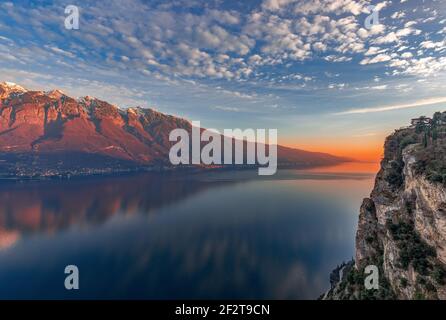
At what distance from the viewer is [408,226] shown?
25656mm

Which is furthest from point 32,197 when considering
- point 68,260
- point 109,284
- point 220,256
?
point 220,256

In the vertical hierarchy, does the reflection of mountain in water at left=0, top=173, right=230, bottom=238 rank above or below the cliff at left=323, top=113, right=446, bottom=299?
below

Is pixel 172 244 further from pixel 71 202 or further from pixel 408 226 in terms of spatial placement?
pixel 71 202

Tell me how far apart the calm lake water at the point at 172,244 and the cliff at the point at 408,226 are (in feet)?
64.1

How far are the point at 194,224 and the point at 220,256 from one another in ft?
92.4

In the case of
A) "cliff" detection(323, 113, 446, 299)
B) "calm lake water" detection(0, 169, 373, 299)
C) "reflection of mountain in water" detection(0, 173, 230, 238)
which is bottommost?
"calm lake water" detection(0, 169, 373, 299)

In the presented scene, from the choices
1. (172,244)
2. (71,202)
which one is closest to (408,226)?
(172,244)

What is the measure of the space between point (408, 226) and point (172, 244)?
58507 mm

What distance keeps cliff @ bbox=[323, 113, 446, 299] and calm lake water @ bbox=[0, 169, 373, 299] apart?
19.5 m

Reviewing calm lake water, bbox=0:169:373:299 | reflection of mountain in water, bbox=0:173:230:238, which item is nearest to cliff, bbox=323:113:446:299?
calm lake water, bbox=0:169:373:299

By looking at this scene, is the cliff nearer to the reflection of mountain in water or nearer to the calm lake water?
the calm lake water

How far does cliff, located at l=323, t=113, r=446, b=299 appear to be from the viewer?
20.7m

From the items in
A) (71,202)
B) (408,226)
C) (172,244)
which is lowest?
(172,244)
